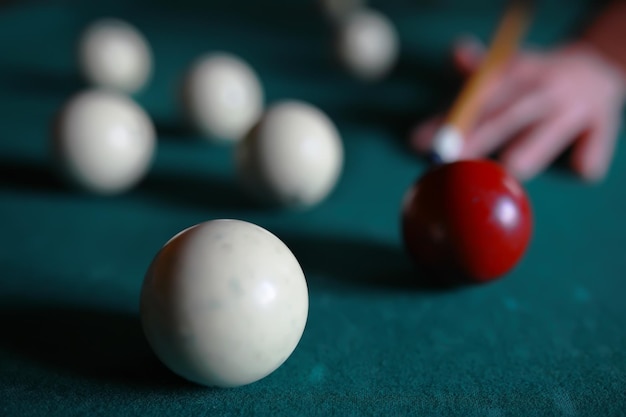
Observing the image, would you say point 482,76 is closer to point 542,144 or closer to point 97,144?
point 542,144

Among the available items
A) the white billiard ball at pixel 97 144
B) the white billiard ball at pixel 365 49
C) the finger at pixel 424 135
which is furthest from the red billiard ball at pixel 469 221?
the white billiard ball at pixel 365 49

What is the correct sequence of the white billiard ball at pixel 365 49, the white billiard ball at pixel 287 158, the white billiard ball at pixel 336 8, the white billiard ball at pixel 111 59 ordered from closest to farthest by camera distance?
the white billiard ball at pixel 287 158, the white billiard ball at pixel 111 59, the white billiard ball at pixel 365 49, the white billiard ball at pixel 336 8

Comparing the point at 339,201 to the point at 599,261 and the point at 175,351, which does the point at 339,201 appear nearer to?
the point at 599,261

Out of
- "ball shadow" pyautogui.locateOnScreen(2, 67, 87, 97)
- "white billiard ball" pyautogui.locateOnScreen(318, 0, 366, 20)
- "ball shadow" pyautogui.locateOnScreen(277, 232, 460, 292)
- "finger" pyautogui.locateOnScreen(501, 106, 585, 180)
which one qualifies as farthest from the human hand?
"ball shadow" pyautogui.locateOnScreen(2, 67, 87, 97)

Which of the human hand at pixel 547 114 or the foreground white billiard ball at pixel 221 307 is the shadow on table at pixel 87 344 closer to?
the foreground white billiard ball at pixel 221 307

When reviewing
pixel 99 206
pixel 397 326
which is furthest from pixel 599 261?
pixel 99 206

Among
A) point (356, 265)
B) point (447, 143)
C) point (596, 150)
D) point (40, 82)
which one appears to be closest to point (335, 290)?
point (356, 265)

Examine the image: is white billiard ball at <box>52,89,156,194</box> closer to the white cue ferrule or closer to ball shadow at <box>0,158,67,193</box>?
ball shadow at <box>0,158,67,193</box>
